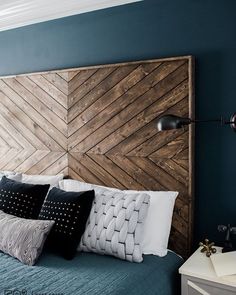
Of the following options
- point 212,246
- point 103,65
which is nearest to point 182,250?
point 212,246

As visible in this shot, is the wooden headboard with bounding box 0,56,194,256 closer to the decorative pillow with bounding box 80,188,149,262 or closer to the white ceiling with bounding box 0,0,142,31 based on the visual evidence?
the decorative pillow with bounding box 80,188,149,262

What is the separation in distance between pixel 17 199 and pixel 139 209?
916 millimetres

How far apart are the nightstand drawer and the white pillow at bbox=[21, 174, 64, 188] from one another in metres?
1.29

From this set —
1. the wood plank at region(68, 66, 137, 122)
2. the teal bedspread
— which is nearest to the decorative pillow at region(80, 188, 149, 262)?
the teal bedspread

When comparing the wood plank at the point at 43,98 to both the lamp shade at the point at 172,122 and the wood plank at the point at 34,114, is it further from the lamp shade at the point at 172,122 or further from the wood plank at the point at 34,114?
the lamp shade at the point at 172,122

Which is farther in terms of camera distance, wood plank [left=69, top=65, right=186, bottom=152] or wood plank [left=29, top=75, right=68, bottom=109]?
wood plank [left=29, top=75, right=68, bottom=109]

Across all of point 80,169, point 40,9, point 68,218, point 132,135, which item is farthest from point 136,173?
point 40,9

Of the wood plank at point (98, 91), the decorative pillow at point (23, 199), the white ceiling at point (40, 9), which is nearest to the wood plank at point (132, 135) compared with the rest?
the wood plank at point (98, 91)

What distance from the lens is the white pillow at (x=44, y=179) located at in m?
2.72

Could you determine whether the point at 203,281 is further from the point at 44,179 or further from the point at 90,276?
the point at 44,179

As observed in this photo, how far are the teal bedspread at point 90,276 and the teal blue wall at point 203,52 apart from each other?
0.50m

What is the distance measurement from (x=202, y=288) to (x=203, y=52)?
4.89 ft

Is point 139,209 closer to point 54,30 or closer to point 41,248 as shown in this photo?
point 41,248

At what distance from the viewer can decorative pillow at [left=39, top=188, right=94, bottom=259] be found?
6.76 ft
